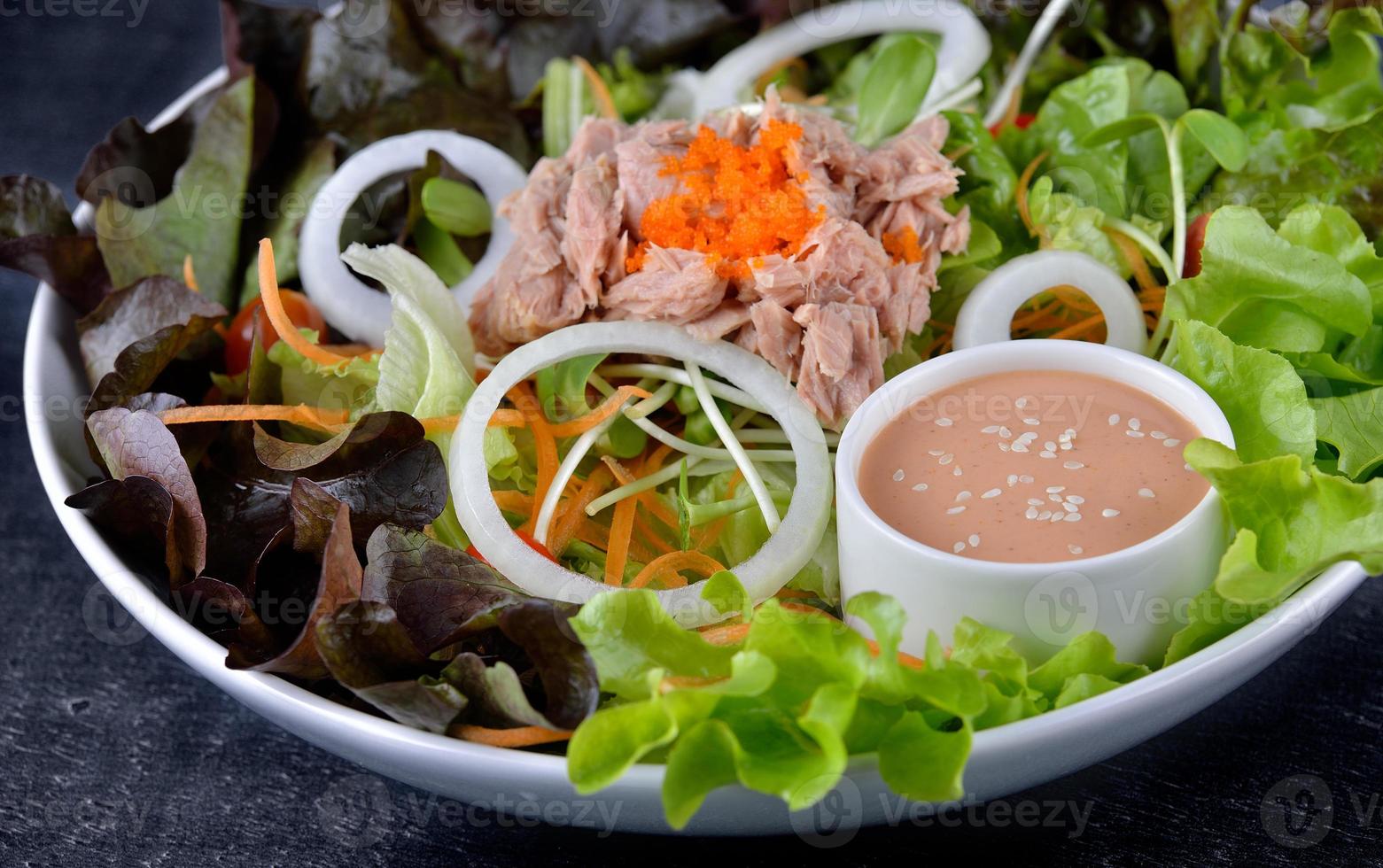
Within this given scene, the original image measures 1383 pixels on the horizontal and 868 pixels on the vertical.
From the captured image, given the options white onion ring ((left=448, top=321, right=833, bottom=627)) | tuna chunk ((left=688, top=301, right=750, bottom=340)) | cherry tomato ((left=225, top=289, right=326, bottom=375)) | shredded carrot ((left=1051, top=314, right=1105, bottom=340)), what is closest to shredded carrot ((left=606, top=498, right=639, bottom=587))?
white onion ring ((left=448, top=321, right=833, bottom=627))

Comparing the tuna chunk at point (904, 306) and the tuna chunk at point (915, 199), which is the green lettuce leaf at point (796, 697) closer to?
the tuna chunk at point (904, 306)

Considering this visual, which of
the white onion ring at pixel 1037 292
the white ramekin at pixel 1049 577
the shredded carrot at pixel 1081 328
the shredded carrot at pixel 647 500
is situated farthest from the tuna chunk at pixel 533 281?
the shredded carrot at pixel 1081 328

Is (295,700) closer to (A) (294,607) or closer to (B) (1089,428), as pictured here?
(A) (294,607)

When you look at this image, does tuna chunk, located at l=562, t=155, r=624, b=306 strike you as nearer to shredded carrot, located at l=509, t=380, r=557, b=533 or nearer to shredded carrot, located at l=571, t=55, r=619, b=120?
shredded carrot, located at l=509, t=380, r=557, b=533

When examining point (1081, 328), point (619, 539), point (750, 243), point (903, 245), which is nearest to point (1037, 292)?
point (1081, 328)

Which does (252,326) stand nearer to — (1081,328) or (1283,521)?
(1081,328)
